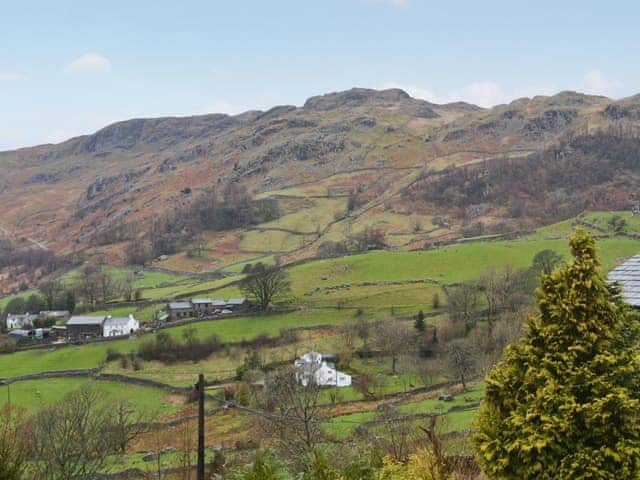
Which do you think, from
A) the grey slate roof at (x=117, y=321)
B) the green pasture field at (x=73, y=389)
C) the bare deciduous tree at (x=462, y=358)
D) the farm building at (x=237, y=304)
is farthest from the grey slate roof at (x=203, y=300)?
the bare deciduous tree at (x=462, y=358)

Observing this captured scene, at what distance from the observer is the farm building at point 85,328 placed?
7825 cm

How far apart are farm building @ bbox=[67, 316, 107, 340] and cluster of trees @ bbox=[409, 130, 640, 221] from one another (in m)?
102

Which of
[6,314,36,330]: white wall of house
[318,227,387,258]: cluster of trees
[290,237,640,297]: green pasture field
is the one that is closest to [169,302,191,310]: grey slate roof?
[290,237,640,297]: green pasture field

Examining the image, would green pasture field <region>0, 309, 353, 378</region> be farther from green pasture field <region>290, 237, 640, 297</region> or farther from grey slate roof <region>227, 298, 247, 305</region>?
green pasture field <region>290, 237, 640, 297</region>

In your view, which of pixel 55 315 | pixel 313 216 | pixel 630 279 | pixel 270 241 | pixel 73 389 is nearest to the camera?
pixel 630 279

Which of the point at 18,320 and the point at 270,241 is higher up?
the point at 270,241

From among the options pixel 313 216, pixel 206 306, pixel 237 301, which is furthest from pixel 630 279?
pixel 313 216

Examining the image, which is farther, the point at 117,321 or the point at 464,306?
the point at 117,321

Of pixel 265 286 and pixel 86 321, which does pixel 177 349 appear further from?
pixel 86 321

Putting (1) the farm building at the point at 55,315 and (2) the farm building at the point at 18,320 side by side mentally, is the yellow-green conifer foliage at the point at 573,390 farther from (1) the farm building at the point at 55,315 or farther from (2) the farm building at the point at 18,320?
(2) the farm building at the point at 18,320

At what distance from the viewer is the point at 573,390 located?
13398 mm

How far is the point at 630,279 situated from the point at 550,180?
433 ft

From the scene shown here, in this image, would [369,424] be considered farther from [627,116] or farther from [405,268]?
[627,116]

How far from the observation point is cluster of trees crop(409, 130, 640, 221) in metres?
146
